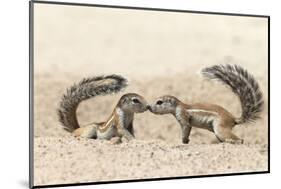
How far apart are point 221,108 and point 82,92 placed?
2.52ft

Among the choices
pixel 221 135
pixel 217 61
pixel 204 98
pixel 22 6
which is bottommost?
pixel 221 135

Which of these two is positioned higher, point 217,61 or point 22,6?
point 22,6

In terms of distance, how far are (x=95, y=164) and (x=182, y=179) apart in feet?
1.59

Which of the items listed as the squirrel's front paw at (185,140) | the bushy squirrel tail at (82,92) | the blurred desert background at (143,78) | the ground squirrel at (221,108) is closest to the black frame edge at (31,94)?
the blurred desert background at (143,78)

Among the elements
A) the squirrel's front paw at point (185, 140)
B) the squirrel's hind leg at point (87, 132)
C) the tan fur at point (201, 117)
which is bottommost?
the squirrel's front paw at point (185, 140)

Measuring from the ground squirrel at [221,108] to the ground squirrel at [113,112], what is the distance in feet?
0.41

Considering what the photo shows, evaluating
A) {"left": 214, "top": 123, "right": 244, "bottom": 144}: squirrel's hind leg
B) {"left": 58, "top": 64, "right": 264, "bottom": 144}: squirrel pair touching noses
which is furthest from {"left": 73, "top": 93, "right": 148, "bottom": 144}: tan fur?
Result: {"left": 214, "top": 123, "right": 244, "bottom": 144}: squirrel's hind leg

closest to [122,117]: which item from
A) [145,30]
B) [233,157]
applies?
[145,30]

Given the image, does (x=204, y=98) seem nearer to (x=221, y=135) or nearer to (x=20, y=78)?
(x=221, y=135)

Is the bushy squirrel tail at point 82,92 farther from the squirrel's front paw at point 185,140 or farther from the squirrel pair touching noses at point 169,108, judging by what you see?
the squirrel's front paw at point 185,140

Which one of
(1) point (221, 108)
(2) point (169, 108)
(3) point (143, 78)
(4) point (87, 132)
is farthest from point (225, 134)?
(4) point (87, 132)

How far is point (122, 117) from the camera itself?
2.76m

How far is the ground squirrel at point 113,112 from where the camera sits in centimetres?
268

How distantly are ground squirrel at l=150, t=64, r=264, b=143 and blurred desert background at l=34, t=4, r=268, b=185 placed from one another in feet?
0.11
